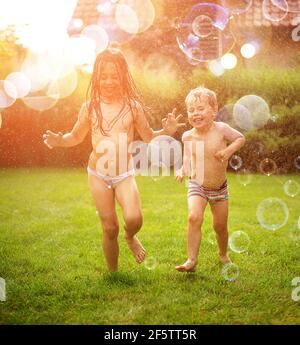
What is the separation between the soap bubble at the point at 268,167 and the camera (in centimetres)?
959

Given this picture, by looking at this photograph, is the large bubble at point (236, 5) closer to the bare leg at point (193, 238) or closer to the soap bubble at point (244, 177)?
the soap bubble at point (244, 177)

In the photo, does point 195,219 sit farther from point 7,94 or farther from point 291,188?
point 7,94

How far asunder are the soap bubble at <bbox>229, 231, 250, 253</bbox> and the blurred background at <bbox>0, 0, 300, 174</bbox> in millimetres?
2509

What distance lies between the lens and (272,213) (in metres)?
6.39

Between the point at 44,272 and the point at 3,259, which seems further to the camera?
the point at 3,259

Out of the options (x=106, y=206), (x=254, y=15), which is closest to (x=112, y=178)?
(x=106, y=206)

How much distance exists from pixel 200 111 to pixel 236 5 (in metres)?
12.0

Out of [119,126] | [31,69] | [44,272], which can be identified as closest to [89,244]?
[44,272]

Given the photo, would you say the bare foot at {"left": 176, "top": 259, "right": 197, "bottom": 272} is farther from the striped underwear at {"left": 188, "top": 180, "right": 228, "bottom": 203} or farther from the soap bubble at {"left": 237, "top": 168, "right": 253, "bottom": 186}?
the soap bubble at {"left": 237, "top": 168, "right": 253, "bottom": 186}

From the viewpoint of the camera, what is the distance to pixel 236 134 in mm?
4074

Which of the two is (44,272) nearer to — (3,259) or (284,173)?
(3,259)

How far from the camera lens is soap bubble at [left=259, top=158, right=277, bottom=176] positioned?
377 inches

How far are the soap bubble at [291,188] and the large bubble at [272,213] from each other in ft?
2.12
